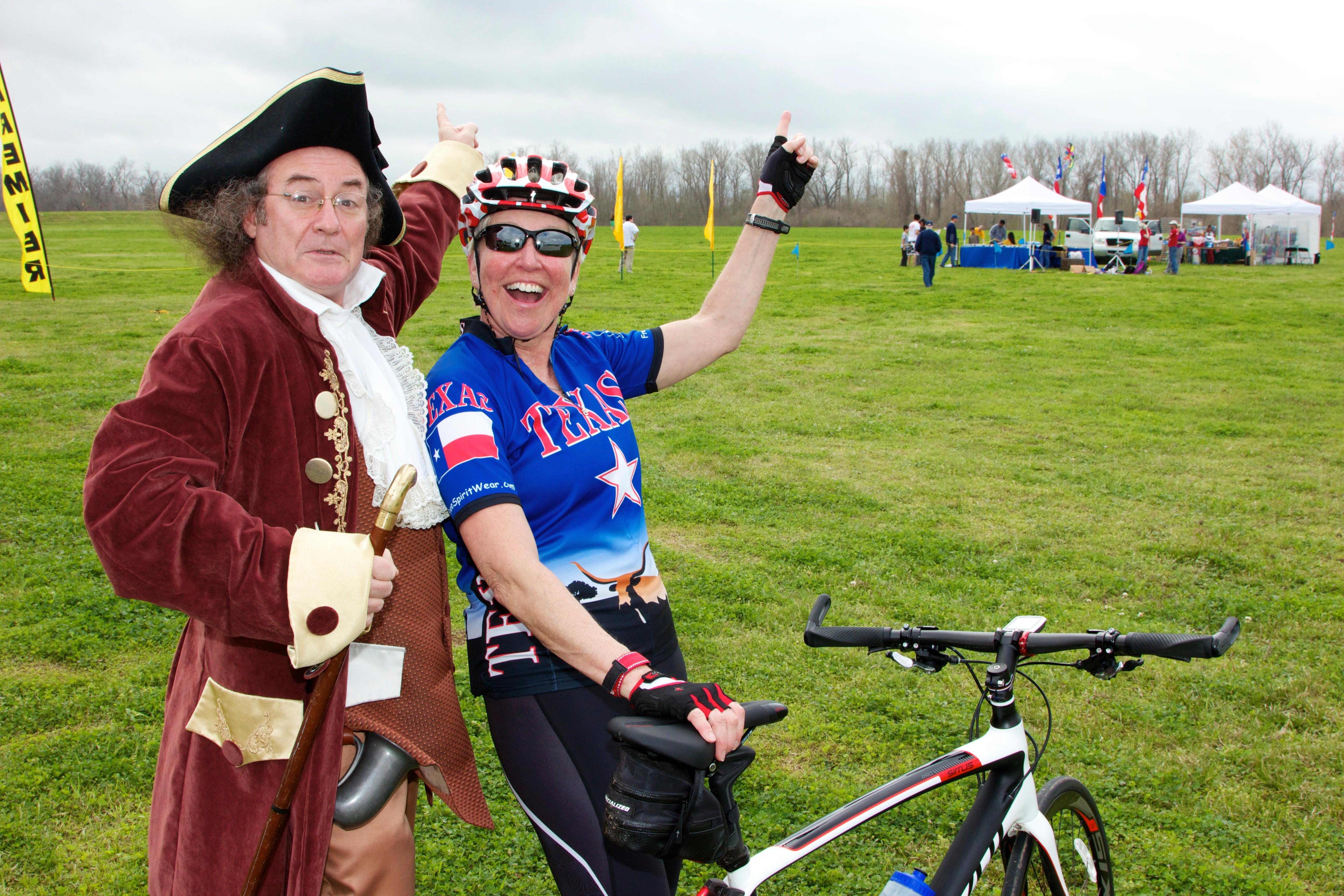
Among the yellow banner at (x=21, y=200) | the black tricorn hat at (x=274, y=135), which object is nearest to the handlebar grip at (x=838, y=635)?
the black tricorn hat at (x=274, y=135)

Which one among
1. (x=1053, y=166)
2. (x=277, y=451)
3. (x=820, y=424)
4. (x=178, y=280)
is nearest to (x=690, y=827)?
(x=277, y=451)

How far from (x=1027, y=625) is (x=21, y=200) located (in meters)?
9.42

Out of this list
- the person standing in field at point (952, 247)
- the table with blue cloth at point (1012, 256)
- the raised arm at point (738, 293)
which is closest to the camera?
the raised arm at point (738, 293)

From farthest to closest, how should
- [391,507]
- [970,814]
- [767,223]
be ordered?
[767,223]
[970,814]
[391,507]

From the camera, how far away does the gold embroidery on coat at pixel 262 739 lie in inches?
74.5

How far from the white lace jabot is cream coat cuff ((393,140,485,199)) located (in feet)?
2.49

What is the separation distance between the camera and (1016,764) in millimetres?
2420

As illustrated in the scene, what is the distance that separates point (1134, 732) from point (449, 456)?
368 centimetres

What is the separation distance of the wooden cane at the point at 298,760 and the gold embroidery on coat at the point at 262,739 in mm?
50

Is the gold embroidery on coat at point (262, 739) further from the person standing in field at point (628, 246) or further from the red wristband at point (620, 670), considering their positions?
the person standing in field at point (628, 246)

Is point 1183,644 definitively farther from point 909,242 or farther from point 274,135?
point 909,242

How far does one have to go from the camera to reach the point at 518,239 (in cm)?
226

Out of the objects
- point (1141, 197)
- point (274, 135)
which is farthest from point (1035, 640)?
point (1141, 197)

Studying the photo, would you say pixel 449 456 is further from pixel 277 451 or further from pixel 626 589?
pixel 626 589
